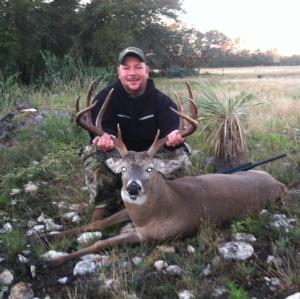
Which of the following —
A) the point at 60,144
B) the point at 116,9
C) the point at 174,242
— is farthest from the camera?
the point at 116,9

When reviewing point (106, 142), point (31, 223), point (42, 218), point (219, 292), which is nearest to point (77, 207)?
point (42, 218)

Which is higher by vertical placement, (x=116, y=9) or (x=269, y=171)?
(x=116, y=9)

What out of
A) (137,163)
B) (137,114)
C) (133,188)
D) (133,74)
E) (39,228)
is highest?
(133,74)

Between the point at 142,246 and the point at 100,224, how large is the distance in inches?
21.5

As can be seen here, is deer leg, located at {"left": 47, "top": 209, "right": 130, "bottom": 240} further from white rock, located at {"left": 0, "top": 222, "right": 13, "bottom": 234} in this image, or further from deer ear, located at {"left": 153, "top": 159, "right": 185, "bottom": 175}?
deer ear, located at {"left": 153, "top": 159, "right": 185, "bottom": 175}

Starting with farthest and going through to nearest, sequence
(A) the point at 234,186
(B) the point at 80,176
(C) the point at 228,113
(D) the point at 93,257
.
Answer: (C) the point at 228,113, (B) the point at 80,176, (A) the point at 234,186, (D) the point at 93,257

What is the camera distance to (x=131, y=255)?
3.62 m

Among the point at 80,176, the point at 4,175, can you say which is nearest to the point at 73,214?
the point at 80,176

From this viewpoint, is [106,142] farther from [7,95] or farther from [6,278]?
[7,95]

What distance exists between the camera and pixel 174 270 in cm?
333

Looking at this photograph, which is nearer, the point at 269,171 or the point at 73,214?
the point at 73,214

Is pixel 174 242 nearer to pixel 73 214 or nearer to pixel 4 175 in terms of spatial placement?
pixel 73 214

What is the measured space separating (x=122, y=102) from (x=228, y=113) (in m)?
1.62

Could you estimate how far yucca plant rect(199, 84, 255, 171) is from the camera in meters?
5.64
